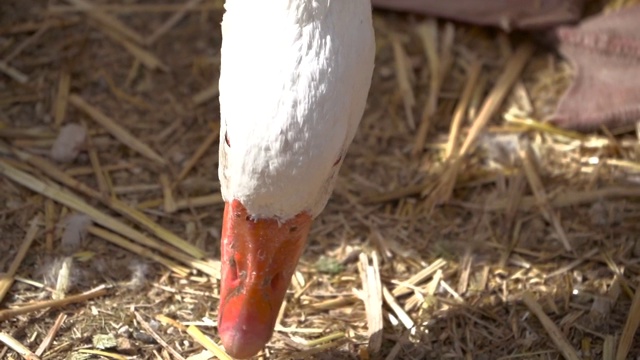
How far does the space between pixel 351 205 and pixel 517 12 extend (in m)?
1.35

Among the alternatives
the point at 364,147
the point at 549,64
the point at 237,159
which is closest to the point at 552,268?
the point at 364,147

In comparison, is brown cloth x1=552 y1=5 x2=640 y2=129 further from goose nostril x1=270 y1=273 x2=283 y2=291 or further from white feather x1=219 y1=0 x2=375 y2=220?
goose nostril x1=270 y1=273 x2=283 y2=291

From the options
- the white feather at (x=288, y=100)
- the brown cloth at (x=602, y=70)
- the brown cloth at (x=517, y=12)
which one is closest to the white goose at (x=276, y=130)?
the white feather at (x=288, y=100)

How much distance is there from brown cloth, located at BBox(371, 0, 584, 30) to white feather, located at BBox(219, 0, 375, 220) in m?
1.94

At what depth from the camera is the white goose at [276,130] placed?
96.1 inches

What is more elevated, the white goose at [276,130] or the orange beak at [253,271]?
the white goose at [276,130]

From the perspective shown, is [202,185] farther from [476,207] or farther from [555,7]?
[555,7]

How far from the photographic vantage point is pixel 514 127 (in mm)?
4195

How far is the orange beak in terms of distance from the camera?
8.63 feet

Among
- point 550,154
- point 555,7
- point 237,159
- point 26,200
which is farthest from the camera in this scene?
point 555,7

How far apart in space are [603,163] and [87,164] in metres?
2.07

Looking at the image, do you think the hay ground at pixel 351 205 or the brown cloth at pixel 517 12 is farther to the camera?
the brown cloth at pixel 517 12

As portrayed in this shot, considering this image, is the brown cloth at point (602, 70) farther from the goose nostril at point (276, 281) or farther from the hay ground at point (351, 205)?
the goose nostril at point (276, 281)

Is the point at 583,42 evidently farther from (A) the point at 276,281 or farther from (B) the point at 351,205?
(A) the point at 276,281
